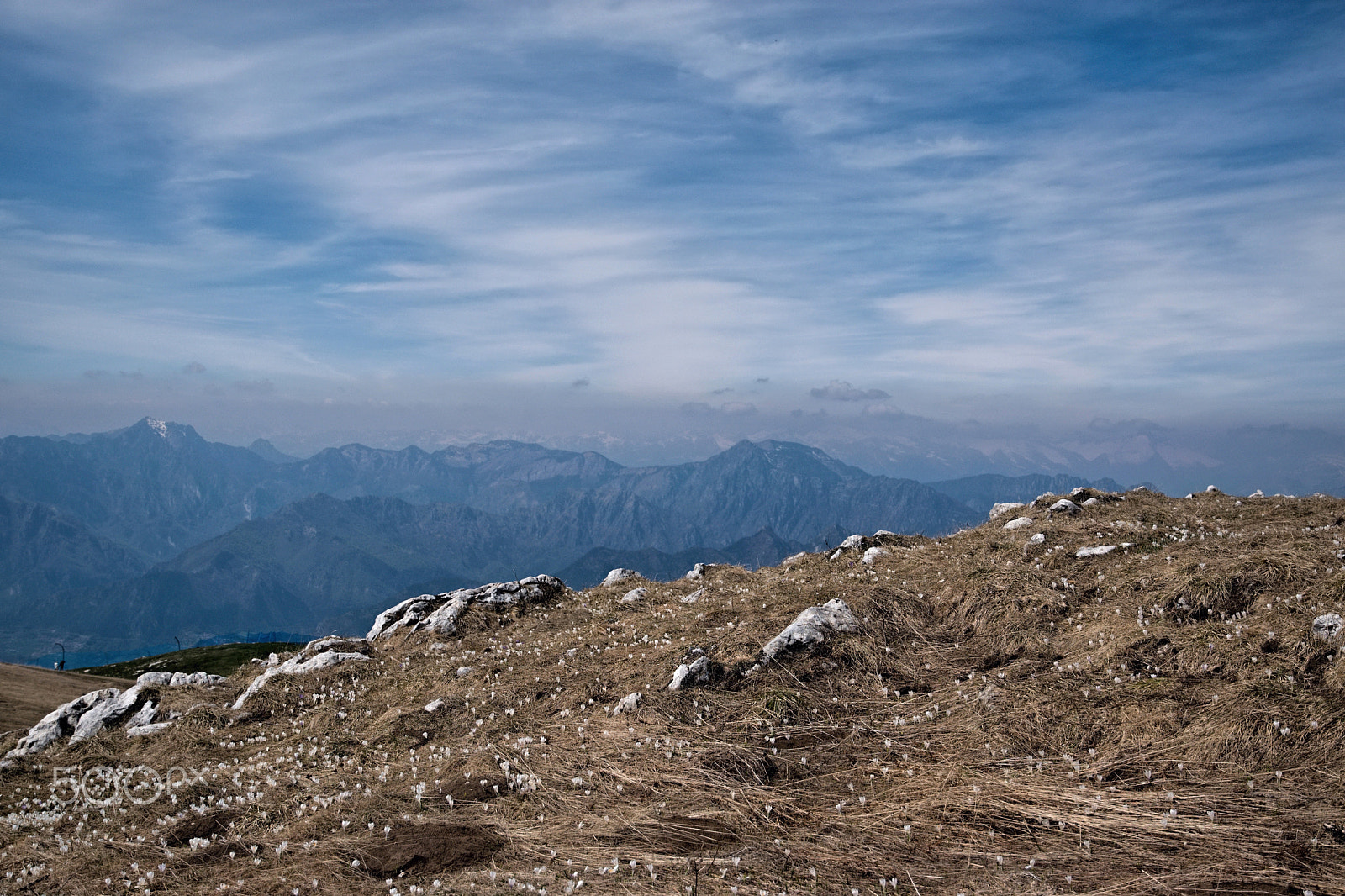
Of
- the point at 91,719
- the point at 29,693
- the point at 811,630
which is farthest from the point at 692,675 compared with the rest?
the point at 29,693

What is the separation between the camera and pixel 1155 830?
876 centimetres

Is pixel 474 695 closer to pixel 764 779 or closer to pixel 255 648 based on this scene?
pixel 764 779

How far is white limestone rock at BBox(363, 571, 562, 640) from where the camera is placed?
24.2 m

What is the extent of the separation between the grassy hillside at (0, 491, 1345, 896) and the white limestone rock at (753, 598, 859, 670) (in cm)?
31

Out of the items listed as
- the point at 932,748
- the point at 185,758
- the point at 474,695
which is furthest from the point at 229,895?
the point at 932,748

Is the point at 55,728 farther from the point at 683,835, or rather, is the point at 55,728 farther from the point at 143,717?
the point at 683,835

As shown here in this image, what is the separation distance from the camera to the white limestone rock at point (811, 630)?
1523 centimetres

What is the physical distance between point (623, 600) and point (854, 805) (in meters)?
13.9

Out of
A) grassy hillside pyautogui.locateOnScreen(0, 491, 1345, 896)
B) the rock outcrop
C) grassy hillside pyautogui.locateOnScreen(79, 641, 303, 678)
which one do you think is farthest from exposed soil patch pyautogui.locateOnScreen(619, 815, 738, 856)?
grassy hillside pyautogui.locateOnScreen(79, 641, 303, 678)

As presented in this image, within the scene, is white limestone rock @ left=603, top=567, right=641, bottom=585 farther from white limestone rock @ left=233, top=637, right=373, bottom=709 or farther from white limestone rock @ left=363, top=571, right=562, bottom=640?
white limestone rock @ left=233, top=637, right=373, bottom=709

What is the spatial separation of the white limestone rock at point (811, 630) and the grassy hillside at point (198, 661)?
2270 inches

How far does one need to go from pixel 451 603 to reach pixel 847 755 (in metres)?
17.0

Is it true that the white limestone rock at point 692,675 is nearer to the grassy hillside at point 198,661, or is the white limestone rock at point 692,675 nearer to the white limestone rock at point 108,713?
the white limestone rock at point 108,713

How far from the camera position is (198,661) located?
230ft
